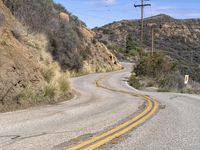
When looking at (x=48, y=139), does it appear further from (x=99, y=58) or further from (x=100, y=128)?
(x=99, y=58)

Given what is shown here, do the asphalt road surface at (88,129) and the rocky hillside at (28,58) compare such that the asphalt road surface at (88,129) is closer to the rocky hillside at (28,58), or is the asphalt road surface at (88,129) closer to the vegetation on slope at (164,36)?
the rocky hillside at (28,58)

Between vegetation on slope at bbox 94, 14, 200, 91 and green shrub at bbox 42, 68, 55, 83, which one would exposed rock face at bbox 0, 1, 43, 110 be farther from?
vegetation on slope at bbox 94, 14, 200, 91

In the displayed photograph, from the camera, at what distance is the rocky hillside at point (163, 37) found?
92438 mm

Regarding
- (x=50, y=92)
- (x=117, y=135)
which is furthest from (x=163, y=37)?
(x=117, y=135)

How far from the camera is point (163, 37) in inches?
4333

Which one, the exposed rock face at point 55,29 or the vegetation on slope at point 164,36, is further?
the vegetation on slope at point 164,36

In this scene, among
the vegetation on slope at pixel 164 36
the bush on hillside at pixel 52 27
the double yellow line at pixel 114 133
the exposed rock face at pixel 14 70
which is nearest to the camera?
the double yellow line at pixel 114 133

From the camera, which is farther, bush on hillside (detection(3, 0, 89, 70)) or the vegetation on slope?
the vegetation on slope

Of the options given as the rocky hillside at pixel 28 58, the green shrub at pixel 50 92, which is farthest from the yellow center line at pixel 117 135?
the green shrub at pixel 50 92

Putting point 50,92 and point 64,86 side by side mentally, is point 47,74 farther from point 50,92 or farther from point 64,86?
point 50,92

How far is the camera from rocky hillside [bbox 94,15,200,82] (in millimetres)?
92438

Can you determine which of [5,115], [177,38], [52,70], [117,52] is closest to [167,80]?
[52,70]

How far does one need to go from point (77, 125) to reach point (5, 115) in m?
2.50

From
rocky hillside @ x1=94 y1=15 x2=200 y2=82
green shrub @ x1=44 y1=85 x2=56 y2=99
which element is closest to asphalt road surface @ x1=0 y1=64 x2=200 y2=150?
green shrub @ x1=44 y1=85 x2=56 y2=99
